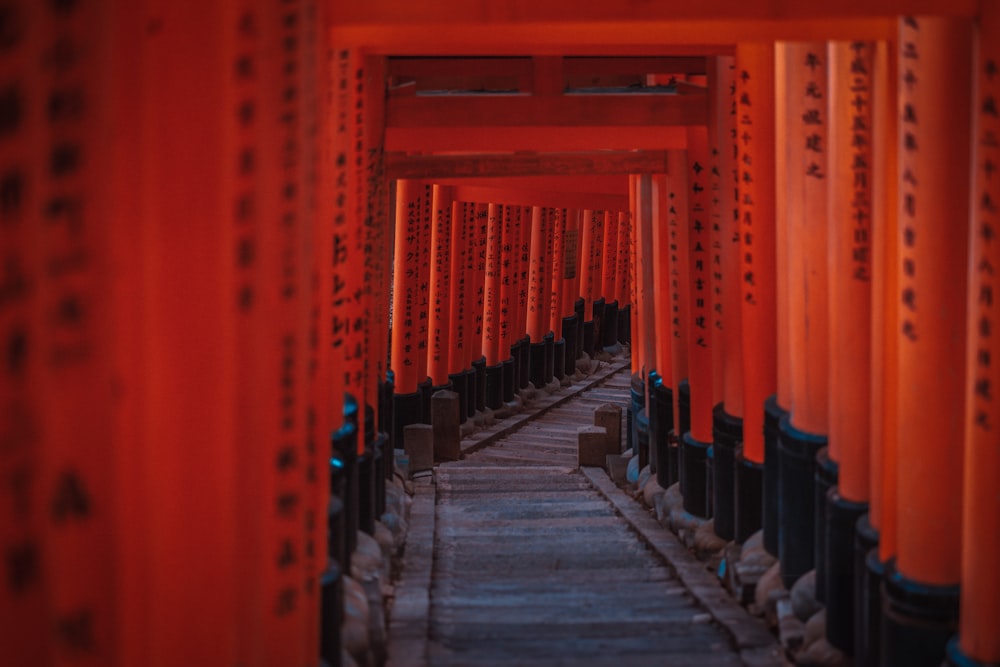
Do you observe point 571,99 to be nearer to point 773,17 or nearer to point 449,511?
point 449,511

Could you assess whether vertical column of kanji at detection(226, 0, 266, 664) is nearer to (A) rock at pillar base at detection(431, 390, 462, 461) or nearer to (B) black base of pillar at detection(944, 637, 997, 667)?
(B) black base of pillar at detection(944, 637, 997, 667)

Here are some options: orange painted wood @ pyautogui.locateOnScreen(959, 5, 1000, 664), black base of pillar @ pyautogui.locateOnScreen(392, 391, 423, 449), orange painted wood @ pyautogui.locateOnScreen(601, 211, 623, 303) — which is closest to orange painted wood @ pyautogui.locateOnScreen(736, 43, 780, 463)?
orange painted wood @ pyautogui.locateOnScreen(959, 5, 1000, 664)

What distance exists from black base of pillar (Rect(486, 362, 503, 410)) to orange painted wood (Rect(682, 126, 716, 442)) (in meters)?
8.17

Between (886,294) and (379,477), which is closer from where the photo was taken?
(886,294)

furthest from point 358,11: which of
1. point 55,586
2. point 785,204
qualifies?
point 785,204

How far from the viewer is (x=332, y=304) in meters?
6.11

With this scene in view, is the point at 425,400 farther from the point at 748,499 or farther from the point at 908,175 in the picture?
the point at 908,175

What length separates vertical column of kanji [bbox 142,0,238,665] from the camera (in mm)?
3361

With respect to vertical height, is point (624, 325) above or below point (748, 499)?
above

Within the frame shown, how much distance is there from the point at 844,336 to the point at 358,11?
99.0 inches

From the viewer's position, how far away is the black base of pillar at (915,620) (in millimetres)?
4641

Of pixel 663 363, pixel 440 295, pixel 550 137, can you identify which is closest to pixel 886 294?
pixel 550 137

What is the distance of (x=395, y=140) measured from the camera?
9914 mm

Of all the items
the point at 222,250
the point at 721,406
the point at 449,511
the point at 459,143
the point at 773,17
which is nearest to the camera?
the point at 222,250
